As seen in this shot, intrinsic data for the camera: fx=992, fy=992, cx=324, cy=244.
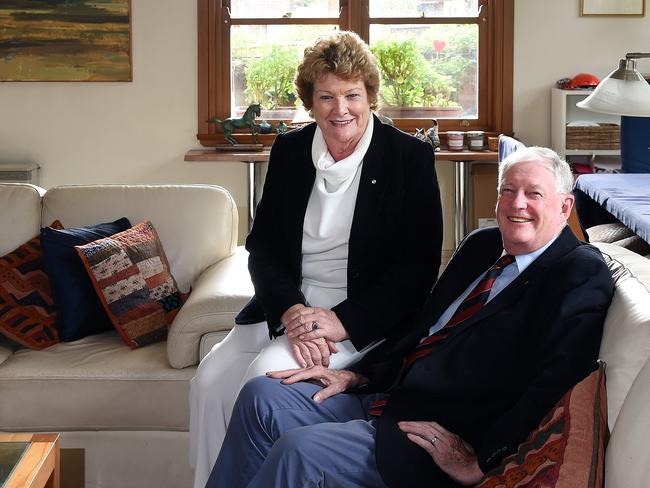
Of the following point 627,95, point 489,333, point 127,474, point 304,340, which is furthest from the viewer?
point 627,95

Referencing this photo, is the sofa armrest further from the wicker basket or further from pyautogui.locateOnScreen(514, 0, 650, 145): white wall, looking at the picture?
pyautogui.locateOnScreen(514, 0, 650, 145): white wall

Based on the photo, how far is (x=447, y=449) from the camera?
1.91 meters

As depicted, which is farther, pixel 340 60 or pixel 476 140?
pixel 476 140

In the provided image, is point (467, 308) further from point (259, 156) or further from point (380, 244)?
point (259, 156)

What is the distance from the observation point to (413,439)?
193cm

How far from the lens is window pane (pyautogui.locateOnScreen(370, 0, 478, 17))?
18.9 feet

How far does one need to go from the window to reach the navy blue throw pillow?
2.80 meters

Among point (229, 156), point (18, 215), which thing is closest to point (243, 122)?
point (229, 156)

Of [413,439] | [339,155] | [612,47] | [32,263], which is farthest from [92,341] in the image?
[612,47]

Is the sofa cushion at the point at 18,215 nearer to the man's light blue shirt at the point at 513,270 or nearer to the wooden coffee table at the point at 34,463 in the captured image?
the wooden coffee table at the point at 34,463

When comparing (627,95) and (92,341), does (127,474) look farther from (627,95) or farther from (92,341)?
(627,95)

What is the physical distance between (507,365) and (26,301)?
163 centimetres

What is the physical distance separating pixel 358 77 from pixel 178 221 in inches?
38.4

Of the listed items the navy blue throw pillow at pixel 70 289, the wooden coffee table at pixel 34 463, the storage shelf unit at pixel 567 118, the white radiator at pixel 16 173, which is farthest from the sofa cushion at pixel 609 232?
the white radiator at pixel 16 173
